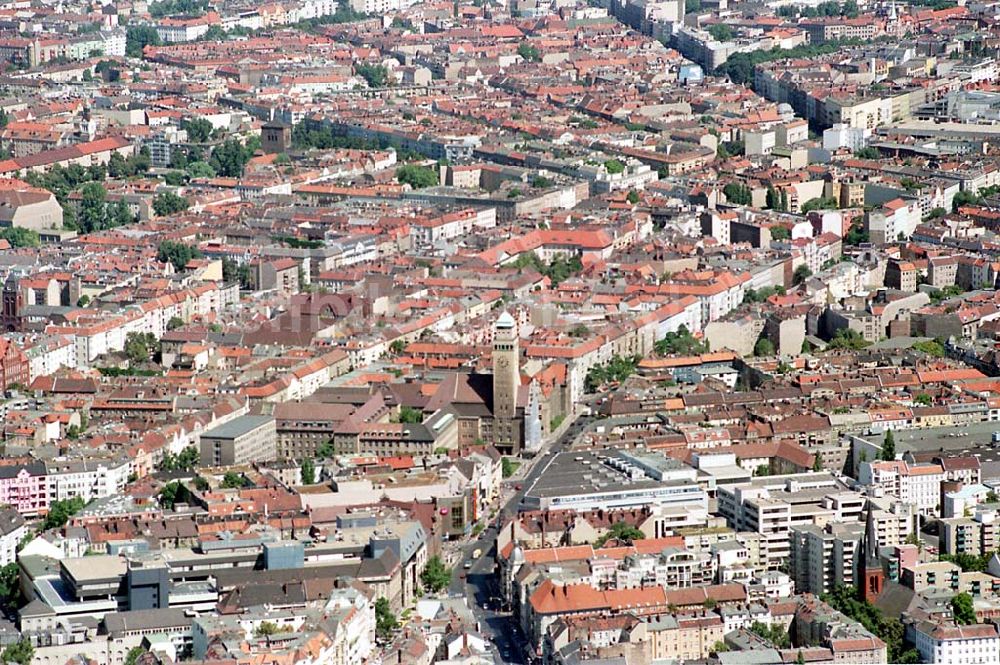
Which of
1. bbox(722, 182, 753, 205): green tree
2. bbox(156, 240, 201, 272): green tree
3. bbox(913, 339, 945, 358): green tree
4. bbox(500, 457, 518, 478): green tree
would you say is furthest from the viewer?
bbox(722, 182, 753, 205): green tree

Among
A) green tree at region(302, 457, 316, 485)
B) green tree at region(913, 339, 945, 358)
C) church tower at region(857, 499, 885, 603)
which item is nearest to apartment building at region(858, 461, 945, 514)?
church tower at region(857, 499, 885, 603)

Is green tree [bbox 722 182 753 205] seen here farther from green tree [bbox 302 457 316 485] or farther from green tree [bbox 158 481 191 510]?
green tree [bbox 158 481 191 510]

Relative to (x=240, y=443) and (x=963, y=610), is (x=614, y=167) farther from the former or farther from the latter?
(x=963, y=610)

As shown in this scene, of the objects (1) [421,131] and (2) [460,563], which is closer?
(2) [460,563]

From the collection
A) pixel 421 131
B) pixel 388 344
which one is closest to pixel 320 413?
pixel 388 344

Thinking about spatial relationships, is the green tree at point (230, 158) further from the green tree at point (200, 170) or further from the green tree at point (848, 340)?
the green tree at point (848, 340)

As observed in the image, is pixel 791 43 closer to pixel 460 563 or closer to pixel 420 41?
pixel 420 41
